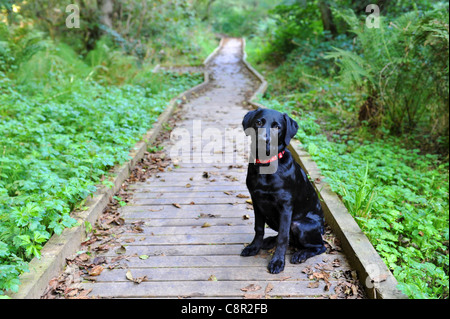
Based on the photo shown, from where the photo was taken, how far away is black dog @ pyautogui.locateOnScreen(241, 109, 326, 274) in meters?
2.97

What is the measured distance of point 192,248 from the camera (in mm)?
3482

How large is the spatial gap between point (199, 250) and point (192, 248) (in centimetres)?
8

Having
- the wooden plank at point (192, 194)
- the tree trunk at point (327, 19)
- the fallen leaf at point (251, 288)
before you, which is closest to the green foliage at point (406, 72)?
the wooden plank at point (192, 194)

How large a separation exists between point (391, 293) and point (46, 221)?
2880 mm

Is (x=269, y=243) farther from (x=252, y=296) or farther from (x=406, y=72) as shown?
(x=406, y=72)

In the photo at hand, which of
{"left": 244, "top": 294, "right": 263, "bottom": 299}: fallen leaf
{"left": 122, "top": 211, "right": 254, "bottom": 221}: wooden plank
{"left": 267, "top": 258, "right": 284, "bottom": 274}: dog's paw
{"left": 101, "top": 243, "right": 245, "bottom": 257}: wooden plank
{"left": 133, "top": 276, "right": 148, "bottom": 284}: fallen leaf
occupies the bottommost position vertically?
{"left": 122, "top": 211, "right": 254, "bottom": 221}: wooden plank

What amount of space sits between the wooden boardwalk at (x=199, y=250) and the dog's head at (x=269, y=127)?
42.5 inches

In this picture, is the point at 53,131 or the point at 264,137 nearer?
the point at 264,137

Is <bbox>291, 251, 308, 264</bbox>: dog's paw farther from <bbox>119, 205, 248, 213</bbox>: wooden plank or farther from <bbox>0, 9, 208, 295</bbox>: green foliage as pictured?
<bbox>0, 9, 208, 295</bbox>: green foliage

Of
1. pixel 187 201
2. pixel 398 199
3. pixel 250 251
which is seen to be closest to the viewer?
pixel 250 251

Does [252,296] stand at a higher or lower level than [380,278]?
lower

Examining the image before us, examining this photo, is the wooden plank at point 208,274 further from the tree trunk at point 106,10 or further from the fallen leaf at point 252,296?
the tree trunk at point 106,10

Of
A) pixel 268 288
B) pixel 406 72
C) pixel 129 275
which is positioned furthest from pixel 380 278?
pixel 406 72

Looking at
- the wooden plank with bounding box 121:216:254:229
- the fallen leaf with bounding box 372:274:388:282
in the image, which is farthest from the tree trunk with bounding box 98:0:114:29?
the fallen leaf with bounding box 372:274:388:282
